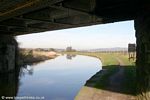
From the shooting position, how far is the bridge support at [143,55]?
34.3 ft

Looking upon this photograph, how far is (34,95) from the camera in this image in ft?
55.5

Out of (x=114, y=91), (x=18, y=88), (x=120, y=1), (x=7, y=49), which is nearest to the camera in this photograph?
(x=120, y=1)

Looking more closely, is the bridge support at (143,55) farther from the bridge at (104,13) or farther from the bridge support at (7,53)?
the bridge support at (7,53)

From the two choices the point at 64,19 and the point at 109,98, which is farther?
the point at 64,19

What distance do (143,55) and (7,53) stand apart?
775 inches

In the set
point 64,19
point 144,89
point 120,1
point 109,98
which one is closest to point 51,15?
point 64,19

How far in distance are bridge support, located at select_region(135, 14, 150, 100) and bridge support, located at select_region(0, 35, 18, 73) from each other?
18506 mm

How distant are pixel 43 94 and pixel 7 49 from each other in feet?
39.0

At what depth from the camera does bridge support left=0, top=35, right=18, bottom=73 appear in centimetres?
2659

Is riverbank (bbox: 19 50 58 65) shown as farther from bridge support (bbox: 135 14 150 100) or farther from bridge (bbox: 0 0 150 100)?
bridge support (bbox: 135 14 150 100)

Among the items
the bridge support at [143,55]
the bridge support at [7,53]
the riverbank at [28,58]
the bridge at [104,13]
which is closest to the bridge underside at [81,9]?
the bridge at [104,13]

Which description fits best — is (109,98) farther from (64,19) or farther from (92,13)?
(64,19)

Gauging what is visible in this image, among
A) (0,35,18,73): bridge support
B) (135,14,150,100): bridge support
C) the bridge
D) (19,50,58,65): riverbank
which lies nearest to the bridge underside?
the bridge

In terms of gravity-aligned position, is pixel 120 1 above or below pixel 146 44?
above
